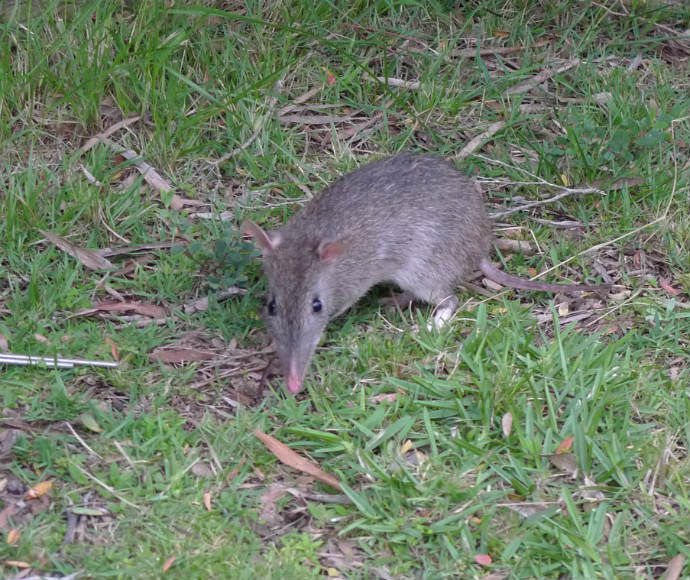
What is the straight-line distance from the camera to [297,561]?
386cm

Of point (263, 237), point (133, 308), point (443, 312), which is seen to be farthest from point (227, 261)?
point (443, 312)

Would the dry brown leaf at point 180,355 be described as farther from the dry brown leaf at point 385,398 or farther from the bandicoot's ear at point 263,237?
the dry brown leaf at point 385,398

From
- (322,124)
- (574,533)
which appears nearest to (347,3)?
(322,124)

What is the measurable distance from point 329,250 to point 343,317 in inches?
25.9

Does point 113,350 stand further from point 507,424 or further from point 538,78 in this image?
point 538,78

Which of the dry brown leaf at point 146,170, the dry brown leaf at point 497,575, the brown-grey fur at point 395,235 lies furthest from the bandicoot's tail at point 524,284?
the dry brown leaf at point 146,170

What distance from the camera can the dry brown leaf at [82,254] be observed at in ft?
17.9

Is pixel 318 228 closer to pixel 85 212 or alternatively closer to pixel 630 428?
pixel 85 212

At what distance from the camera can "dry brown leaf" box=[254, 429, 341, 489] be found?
4228 millimetres

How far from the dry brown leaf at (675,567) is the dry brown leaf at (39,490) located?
A: 2618 mm

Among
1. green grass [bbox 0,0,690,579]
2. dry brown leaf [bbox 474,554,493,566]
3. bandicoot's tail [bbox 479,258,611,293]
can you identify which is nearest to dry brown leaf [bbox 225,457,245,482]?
green grass [bbox 0,0,690,579]

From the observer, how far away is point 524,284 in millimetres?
5445

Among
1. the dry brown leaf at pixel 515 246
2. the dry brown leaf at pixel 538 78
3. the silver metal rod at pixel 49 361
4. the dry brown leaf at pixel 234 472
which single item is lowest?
the silver metal rod at pixel 49 361

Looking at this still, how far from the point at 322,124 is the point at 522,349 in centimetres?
256
